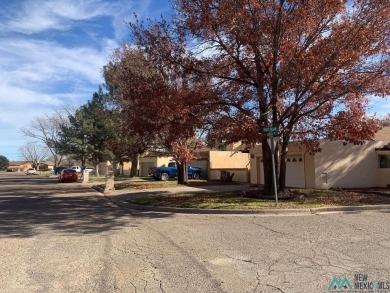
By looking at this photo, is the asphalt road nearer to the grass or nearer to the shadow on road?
the shadow on road

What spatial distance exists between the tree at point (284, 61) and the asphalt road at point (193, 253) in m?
5.31

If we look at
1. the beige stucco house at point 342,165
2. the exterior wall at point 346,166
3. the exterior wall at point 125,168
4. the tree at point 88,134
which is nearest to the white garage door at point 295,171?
the beige stucco house at point 342,165

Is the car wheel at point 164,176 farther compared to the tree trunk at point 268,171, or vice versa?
the car wheel at point 164,176

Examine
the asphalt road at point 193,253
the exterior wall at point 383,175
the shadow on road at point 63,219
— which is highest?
the exterior wall at point 383,175

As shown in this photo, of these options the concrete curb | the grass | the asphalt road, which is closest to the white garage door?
the grass

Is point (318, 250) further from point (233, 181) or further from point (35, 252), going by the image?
point (233, 181)

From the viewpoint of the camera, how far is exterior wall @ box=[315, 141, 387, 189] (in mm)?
23250

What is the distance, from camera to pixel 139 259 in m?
7.73

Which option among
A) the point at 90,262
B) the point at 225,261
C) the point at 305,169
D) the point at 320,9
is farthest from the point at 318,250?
the point at 305,169

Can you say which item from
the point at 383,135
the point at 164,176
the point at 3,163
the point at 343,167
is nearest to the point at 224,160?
the point at 164,176

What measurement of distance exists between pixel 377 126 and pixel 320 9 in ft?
18.6

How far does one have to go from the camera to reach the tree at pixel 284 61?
15.1 meters

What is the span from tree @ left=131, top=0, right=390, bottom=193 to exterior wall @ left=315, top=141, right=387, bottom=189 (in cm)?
477

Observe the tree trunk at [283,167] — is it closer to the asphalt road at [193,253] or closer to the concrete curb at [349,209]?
the concrete curb at [349,209]
